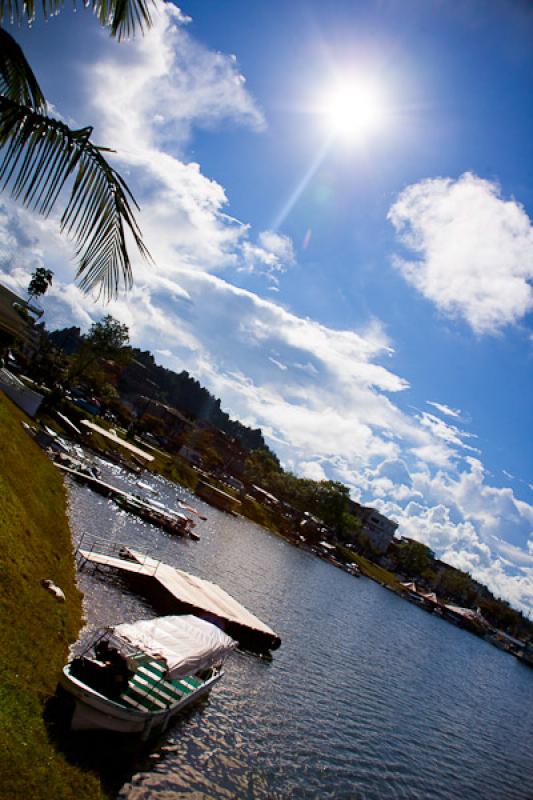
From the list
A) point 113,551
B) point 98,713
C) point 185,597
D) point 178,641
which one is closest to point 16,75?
point 98,713

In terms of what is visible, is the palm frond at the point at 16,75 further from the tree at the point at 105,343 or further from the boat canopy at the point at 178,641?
the tree at the point at 105,343

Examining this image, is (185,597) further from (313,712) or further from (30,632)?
(30,632)

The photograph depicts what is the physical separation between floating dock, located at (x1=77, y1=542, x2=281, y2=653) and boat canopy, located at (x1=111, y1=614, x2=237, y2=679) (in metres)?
6.52

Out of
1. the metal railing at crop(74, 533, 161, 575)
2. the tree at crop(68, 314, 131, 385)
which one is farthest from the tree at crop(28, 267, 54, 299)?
the metal railing at crop(74, 533, 161, 575)

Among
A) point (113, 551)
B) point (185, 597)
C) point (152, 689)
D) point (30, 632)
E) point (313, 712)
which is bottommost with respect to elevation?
point (313, 712)

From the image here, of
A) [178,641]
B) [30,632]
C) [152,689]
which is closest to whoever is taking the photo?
[30,632]

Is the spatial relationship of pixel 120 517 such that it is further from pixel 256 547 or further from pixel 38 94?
pixel 38 94

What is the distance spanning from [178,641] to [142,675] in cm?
334

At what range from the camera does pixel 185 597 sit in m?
34.6

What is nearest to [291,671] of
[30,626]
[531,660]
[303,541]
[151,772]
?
[151,772]

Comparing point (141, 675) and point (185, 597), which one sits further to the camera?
point (185, 597)

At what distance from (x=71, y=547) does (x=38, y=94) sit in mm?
31987

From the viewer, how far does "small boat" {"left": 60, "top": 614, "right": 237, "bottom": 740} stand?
16672 millimetres

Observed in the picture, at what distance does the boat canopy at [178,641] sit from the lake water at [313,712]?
2.59 m
